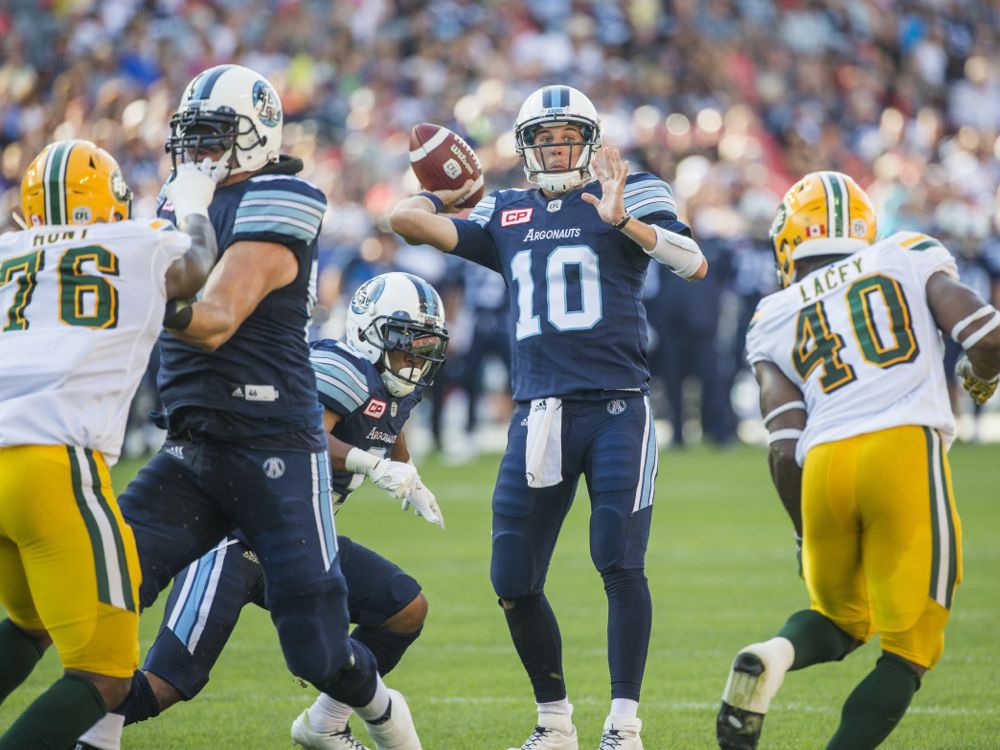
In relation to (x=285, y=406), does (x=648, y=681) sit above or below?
below

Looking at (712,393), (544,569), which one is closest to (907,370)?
(544,569)

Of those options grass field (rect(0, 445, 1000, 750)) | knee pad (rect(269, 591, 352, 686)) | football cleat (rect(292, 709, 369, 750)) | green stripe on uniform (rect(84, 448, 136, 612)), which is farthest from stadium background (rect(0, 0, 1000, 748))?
green stripe on uniform (rect(84, 448, 136, 612))

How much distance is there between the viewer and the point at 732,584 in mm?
8203

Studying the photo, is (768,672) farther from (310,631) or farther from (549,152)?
(549,152)

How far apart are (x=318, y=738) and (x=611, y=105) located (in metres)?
12.7

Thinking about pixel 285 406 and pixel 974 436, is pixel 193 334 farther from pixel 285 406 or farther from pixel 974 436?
pixel 974 436

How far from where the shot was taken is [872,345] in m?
4.28

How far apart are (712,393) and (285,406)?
10969mm

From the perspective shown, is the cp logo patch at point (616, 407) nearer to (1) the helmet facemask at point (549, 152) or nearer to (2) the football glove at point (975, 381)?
(1) the helmet facemask at point (549, 152)

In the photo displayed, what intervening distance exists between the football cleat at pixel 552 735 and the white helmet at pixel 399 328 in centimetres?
118

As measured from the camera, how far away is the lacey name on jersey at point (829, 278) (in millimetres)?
4359

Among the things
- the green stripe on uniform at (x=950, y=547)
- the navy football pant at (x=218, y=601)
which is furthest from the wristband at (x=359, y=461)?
the green stripe on uniform at (x=950, y=547)

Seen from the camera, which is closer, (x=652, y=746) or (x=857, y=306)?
(x=857, y=306)

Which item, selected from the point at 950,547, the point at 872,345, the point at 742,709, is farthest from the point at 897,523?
the point at 742,709
